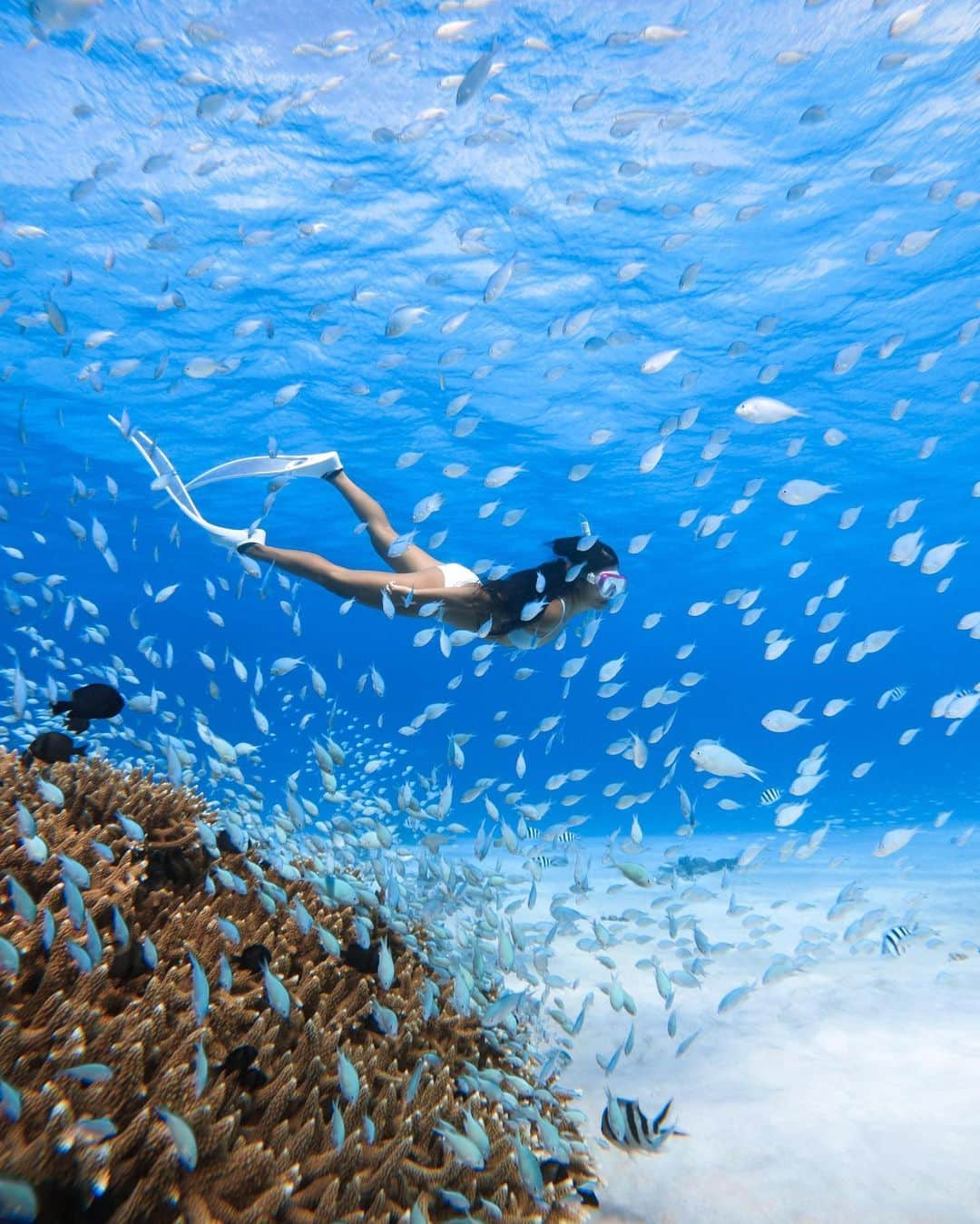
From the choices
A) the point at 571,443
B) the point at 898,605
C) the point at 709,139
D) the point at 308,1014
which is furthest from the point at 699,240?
the point at 898,605

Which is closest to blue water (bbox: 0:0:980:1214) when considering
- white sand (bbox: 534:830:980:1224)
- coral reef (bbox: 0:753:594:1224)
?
white sand (bbox: 534:830:980:1224)

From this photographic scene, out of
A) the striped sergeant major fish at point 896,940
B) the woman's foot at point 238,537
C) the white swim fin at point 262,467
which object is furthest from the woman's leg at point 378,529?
the striped sergeant major fish at point 896,940

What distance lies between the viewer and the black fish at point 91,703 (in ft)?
14.3

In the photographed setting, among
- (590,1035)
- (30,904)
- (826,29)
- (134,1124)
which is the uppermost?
(826,29)

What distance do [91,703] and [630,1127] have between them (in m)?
3.87

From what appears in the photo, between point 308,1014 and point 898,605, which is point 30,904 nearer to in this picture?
point 308,1014

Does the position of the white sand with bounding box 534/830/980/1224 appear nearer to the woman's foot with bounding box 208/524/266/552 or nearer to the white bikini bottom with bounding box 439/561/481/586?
the white bikini bottom with bounding box 439/561/481/586

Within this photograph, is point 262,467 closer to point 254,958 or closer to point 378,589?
point 378,589

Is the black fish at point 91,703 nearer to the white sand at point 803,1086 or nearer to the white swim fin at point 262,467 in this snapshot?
the white sand at point 803,1086

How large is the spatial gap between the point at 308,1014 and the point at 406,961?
134 centimetres

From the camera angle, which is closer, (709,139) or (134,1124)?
(134,1124)

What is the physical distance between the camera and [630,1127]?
3387 mm

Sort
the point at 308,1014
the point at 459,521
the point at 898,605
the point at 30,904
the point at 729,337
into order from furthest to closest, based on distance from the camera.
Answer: the point at 898,605, the point at 459,521, the point at 729,337, the point at 308,1014, the point at 30,904

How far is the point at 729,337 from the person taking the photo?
20.0m
